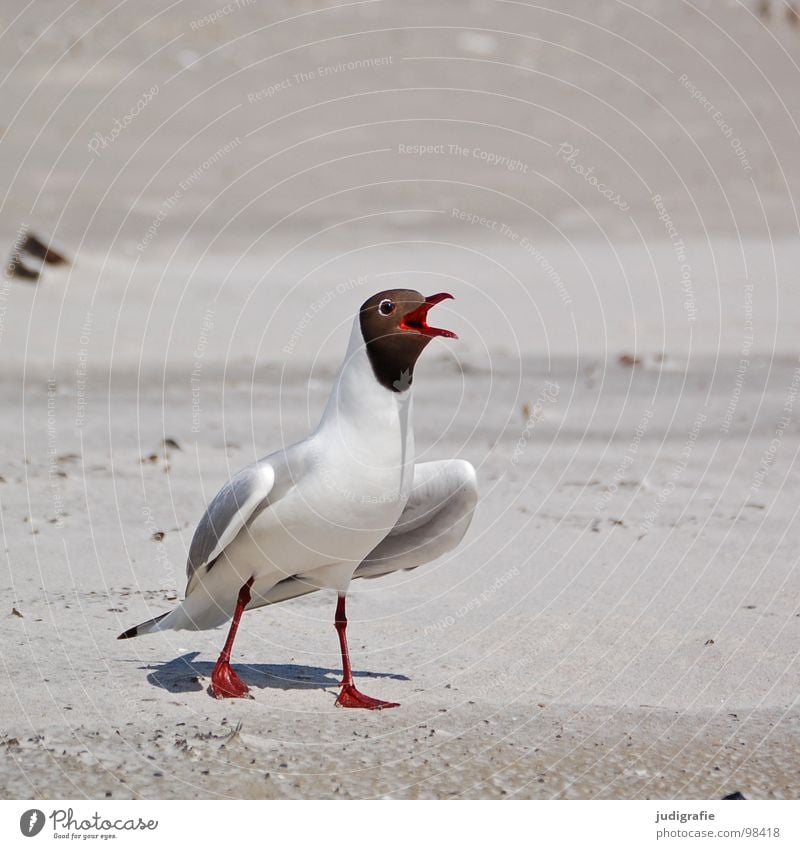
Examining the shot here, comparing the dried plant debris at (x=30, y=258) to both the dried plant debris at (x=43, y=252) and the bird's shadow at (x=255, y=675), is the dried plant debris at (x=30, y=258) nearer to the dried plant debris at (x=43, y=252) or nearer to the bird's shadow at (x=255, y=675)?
the dried plant debris at (x=43, y=252)

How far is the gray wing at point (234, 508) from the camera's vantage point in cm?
494

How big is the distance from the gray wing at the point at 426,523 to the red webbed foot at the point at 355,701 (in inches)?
18.7

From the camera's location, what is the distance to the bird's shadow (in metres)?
5.33

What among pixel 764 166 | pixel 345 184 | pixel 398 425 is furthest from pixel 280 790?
pixel 764 166

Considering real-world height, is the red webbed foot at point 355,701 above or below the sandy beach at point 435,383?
below

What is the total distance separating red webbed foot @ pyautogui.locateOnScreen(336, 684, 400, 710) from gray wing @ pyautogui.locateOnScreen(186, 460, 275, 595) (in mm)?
711

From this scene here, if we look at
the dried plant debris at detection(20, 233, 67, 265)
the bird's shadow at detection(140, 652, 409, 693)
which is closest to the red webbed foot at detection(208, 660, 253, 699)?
the bird's shadow at detection(140, 652, 409, 693)

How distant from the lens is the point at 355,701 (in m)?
5.14

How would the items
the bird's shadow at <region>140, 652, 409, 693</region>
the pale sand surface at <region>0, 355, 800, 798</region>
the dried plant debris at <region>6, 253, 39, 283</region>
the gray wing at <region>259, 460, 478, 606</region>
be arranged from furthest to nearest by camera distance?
the dried plant debris at <region>6, 253, 39, 283</region> < the gray wing at <region>259, 460, 478, 606</region> < the bird's shadow at <region>140, 652, 409, 693</region> < the pale sand surface at <region>0, 355, 800, 798</region>

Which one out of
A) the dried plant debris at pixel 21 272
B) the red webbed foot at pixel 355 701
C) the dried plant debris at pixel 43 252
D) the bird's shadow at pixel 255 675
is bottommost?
the bird's shadow at pixel 255 675

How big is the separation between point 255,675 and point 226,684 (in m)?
0.39

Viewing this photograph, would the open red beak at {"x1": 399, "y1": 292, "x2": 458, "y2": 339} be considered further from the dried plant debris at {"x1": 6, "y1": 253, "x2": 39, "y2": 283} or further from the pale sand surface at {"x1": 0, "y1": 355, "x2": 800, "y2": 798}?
the dried plant debris at {"x1": 6, "y1": 253, "x2": 39, "y2": 283}

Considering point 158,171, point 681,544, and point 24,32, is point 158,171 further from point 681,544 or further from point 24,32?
point 681,544

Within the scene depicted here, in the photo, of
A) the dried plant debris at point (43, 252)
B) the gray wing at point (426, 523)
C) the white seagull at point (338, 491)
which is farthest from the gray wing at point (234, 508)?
the dried plant debris at point (43, 252)
